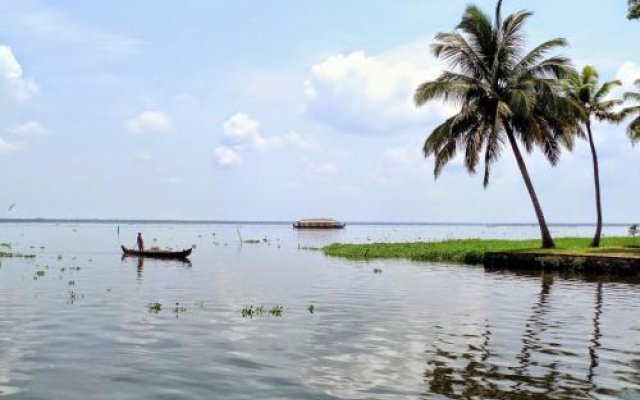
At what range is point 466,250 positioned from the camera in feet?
154

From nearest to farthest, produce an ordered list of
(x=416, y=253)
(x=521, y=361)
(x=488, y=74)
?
(x=521, y=361)
(x=488, y=74)
(x=416, y=253)

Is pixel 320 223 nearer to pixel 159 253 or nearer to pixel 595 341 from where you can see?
pixel 159 253

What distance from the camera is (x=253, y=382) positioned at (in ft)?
40.1

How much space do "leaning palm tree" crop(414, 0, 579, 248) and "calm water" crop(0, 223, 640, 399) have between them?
11.7 m

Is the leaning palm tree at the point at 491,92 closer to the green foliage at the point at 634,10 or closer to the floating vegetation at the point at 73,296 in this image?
the green foliage at the point at 634,10

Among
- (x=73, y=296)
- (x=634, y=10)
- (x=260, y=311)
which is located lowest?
(x=260, y=311)

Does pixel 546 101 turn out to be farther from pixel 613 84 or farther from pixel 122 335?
pixel 122 335

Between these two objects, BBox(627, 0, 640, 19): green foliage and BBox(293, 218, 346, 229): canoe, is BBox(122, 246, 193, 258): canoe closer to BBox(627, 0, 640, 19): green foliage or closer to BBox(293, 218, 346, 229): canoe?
BBox(627, 0, 640, 19): green foliage

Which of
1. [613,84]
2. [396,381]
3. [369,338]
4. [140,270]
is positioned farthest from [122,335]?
[613,84]

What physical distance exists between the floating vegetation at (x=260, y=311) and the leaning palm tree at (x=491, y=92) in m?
22.4

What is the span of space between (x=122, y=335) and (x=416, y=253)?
1392 inches

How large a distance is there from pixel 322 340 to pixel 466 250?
3223cm

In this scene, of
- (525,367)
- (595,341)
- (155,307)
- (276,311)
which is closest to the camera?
(525,367)

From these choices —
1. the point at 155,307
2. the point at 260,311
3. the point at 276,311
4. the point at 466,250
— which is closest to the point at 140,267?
the point at 155,307
